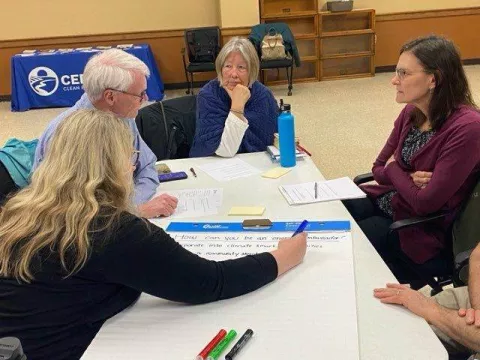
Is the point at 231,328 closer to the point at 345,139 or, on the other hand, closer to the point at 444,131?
the point at 444,131

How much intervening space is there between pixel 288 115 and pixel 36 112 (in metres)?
5.12

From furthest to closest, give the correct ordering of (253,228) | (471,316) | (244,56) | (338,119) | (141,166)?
(338,119) < (244,56) < (141,166) < (253,228) < (471,316)

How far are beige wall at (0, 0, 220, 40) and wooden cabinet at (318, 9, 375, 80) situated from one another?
1519 millimetres

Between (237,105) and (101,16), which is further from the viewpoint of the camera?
(101,16)

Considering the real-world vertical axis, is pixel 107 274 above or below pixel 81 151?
below

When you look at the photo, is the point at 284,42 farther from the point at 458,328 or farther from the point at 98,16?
the point at 458,328

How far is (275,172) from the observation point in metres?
2.23

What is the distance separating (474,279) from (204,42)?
5554 millimetres

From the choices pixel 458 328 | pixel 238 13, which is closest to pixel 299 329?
pixel 458 328

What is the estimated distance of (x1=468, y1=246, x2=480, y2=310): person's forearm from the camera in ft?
4.91

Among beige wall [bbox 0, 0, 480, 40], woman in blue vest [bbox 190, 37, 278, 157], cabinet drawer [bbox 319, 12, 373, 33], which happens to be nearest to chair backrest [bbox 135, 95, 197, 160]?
woman in blue vest [bbox 190, 37, 278, 157]

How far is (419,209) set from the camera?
1964 mm

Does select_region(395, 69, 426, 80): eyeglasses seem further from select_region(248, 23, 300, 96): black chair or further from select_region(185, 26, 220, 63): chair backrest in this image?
select_region(185, 26, 220, 63): chair backrest

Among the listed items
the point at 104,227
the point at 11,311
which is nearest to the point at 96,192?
the point at 104,227
